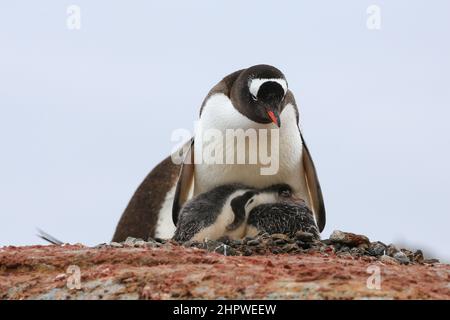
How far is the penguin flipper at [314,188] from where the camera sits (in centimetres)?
995

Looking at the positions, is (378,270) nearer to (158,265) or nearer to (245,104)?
(158,265)

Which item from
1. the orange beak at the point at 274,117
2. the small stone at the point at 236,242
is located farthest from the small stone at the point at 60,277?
the orange beak at the point at 274,117

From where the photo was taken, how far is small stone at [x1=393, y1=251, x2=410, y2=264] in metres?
7.54

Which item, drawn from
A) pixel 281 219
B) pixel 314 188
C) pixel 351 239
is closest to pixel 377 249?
pixel 351 239

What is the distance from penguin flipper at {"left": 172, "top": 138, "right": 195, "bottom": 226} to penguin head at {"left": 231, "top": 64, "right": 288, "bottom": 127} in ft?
3.33

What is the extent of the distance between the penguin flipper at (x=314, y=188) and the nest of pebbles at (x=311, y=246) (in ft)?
5.50

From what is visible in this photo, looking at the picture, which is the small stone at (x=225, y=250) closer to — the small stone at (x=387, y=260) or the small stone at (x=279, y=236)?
the small stone at (x=279, y=236)

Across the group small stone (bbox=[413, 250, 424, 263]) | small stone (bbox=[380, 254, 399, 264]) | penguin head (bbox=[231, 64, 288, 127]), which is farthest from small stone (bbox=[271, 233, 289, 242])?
penguin head (bbox=[231, 64, 288, 127])

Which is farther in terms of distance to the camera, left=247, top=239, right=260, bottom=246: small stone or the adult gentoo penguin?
the adult gentoo penguin

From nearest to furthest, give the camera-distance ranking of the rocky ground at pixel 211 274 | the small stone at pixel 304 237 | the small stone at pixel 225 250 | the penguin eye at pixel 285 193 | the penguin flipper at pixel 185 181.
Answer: the rocky ground at pixel 211 274, the small stone at pixel 225 250, the small stone at pixel 304 237, the penguin eye at pixel 285 193, the penguin flipper at pixel 185 181

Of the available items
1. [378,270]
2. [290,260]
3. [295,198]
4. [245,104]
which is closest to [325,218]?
[295,198]

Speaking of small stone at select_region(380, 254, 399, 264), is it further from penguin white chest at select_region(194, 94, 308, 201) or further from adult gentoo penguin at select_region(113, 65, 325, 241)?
penguin white chest at select_region(194, 94, 308, 201)

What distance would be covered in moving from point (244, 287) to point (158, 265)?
1.09m

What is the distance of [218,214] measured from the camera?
8844mm
